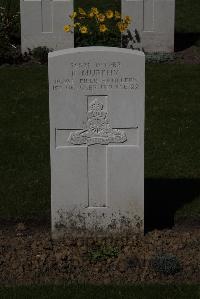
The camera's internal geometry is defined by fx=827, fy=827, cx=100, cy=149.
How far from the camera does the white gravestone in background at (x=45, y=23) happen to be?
15.5 meters

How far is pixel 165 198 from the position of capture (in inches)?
359

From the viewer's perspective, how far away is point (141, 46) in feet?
52.6

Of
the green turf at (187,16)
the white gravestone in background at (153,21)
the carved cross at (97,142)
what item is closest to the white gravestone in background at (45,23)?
the white gravestone in background at (153,21)

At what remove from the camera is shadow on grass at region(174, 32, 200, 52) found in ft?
54.2

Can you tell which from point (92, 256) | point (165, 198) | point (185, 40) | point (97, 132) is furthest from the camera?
point (185, 40)

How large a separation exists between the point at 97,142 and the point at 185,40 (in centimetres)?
976

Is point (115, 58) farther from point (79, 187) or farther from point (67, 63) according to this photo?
point (79, 187)

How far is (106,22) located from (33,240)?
35.3ft

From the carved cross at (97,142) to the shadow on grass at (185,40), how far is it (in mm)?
8756

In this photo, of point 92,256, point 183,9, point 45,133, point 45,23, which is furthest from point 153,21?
point 92,256

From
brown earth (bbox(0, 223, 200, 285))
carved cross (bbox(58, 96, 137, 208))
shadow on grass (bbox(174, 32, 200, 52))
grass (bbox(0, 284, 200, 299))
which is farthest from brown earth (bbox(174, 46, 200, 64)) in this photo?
grass (bbox(0, 284, 200, 299))

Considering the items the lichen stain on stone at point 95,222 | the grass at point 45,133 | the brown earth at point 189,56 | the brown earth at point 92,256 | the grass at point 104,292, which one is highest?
the brown earth at point 189,56

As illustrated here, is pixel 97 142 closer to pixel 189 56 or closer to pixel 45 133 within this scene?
pixel 45 133

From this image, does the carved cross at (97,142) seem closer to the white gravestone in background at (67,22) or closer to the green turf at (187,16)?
the white gravestone in background at (67,22)
